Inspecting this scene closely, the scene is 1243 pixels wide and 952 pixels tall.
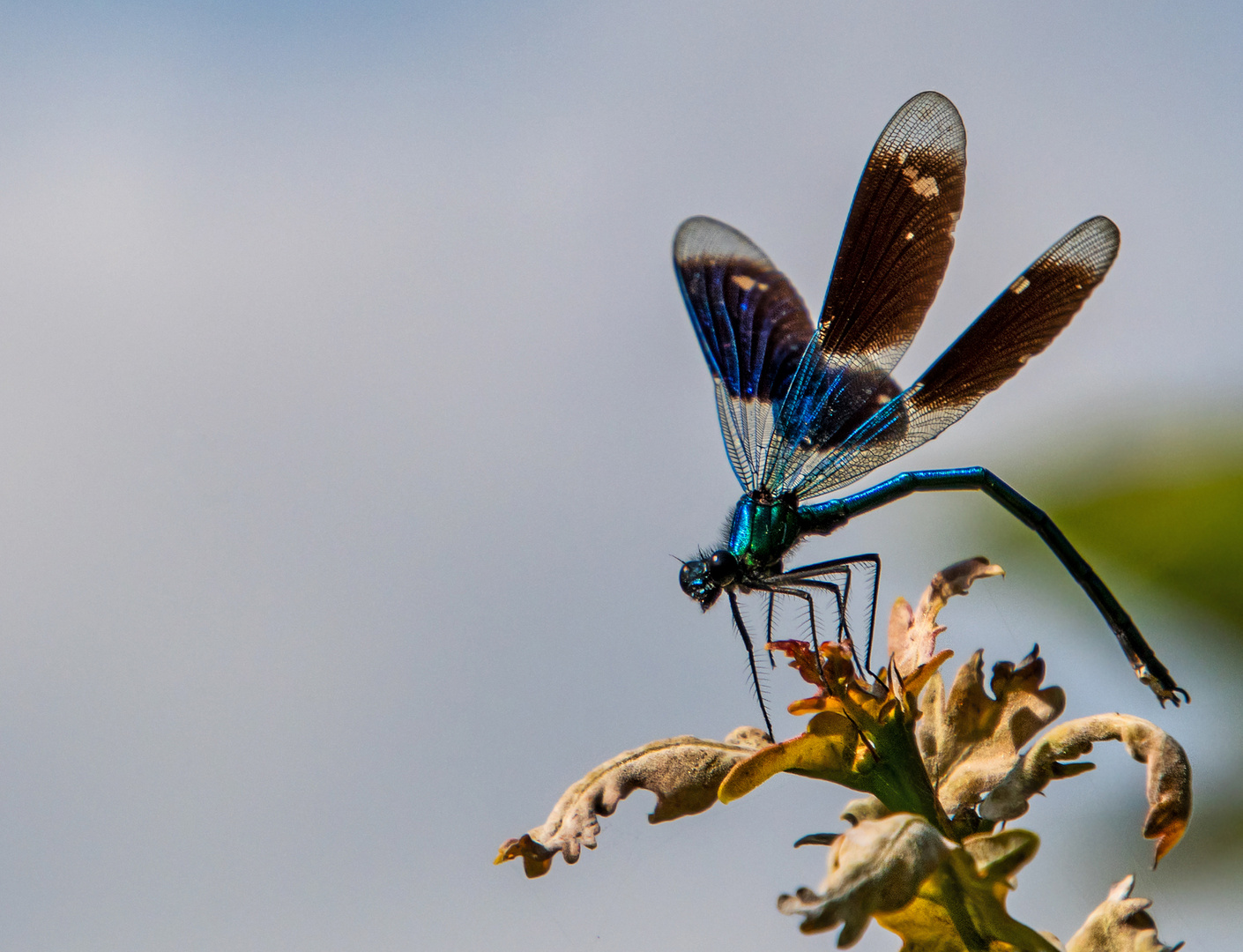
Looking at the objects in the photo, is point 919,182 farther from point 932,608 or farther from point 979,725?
point 979,725

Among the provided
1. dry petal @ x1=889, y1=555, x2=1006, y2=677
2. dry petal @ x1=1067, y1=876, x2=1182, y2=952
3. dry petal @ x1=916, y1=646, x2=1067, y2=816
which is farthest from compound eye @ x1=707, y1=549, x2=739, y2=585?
dry petal @ x1=1067, y1=876, x2=1182, y2=952

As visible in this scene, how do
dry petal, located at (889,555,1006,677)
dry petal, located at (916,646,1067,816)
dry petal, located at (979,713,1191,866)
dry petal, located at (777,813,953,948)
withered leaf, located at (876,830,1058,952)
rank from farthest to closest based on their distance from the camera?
dry petal, located at (889,555,1006,677) < dry petal, located at (916,646,1067,816) < dry petal, located at (979,713,1191,866) < withered leaf, located at (876,830,1058,952) < dry petal, located at (777,813,953,948)

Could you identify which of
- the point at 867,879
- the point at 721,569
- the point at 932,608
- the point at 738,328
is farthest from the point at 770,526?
the point at 867,879

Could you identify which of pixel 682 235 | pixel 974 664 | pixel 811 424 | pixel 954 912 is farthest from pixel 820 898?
pixel 682 235

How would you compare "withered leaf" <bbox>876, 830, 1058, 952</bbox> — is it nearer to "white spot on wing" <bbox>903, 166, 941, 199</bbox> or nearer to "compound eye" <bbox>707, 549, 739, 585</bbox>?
"compound eye" <bbox>707, 549, 739, 585</bbox>

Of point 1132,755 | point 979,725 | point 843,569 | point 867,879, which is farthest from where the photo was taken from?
point 843,569

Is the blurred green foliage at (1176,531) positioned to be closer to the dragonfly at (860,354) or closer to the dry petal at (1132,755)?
the dragonfly at (860,354)
